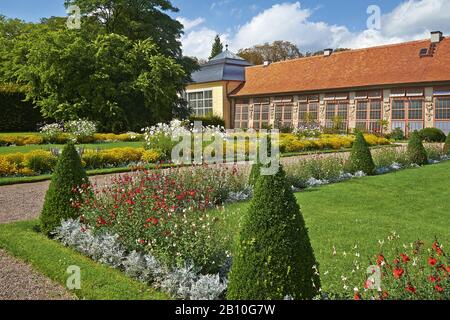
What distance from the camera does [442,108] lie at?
80.6 feet

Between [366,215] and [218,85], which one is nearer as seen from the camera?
[366,215]

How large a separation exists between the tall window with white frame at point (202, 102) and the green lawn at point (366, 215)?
27.4m

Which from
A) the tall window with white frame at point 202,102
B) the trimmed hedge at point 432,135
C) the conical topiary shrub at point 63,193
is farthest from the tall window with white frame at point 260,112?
the conical topiary shrub at point 63,193

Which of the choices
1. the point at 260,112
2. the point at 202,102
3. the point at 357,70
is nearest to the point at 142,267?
the point at 357,70

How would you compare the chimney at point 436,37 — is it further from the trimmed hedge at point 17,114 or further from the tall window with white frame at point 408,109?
the trimmed hedge at point 17,114

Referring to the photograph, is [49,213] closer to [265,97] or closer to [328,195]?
[328,195]

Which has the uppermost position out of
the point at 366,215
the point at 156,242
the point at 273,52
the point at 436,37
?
the point at 273,52

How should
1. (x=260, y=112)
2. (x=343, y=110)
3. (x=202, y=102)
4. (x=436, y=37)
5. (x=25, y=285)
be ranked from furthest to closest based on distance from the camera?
(x=202, y=102) → (x=260, y=112) → (x=343, y=110) → (x=436, y=37) → (x=25, y=285)

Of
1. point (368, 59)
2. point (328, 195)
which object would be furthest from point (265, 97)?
point (328, 195)

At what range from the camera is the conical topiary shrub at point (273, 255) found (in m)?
3.46

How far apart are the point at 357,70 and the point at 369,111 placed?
3.33 meters

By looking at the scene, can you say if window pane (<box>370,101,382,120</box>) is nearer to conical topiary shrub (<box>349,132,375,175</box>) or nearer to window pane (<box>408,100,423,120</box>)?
window pane (<box>408,100,423,120</box>)

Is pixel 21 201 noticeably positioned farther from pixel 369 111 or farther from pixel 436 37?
pixel 436 37
